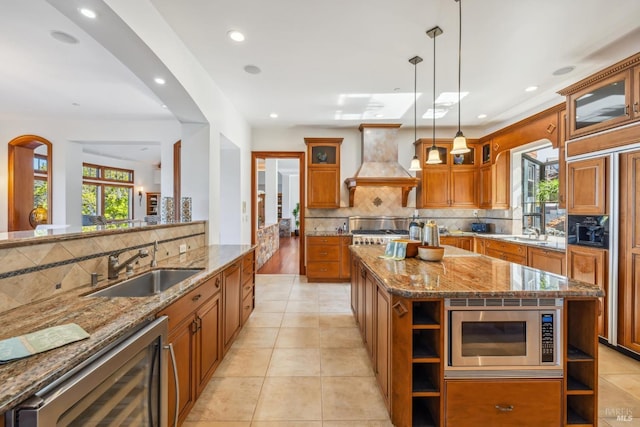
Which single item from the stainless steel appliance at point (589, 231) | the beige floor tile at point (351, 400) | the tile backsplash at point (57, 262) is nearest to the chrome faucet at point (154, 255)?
the tile backsplash at point (57, 262)

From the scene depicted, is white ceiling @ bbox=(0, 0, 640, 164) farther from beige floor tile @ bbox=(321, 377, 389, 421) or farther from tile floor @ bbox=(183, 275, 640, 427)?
beige floor tile @ bbox=(321, 377, 389, 421)

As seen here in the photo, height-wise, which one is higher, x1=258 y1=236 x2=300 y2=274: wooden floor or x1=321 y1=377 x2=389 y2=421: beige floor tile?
x1=258 y1=236 x2=300 y2=274: wooden floor

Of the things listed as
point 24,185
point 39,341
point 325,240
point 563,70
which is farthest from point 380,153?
point 24,185

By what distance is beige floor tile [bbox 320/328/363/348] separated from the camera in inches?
112

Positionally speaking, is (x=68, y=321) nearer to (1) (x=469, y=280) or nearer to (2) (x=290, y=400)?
(2) (x=290, y=400)

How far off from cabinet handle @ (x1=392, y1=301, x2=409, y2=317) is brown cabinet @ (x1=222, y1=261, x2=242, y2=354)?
1.45 meters

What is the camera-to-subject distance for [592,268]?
2822mm

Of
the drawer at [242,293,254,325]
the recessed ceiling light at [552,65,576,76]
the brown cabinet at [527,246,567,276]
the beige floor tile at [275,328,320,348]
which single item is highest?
the recessed ceiling light at [552,65,576,76]

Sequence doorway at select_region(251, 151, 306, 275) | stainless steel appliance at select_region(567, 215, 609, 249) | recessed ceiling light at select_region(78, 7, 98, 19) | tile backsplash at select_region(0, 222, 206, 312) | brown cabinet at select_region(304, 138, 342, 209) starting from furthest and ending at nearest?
doorway at select_region(251, 151, 306, 275) → brown cabinet at select_region(304, 138, 342, 209) → stainless steel appliance at select_region(567, 215, 609, 249) → recessed ceiling light at select_region(78, 7, 98, 19) → tile backsplash at select_region(0, 222, 206, 312)

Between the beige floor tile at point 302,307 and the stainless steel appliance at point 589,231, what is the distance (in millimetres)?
3008

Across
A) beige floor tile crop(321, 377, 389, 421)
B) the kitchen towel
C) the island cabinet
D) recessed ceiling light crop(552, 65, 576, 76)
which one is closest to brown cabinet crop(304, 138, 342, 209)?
recessed ceiling light crop(552, 65, 576, 76)

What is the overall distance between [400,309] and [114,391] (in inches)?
53.9

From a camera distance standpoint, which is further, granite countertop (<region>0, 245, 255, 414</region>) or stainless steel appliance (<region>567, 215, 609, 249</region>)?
stainless steel appliance (<region>567, 215, 609, 249</region>)

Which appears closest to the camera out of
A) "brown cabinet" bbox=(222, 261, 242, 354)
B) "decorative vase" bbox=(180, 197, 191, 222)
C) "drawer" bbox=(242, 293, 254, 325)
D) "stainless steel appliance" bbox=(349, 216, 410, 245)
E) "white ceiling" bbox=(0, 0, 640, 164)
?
"white ceiling" bbox=(0, 0, 640, 164)
